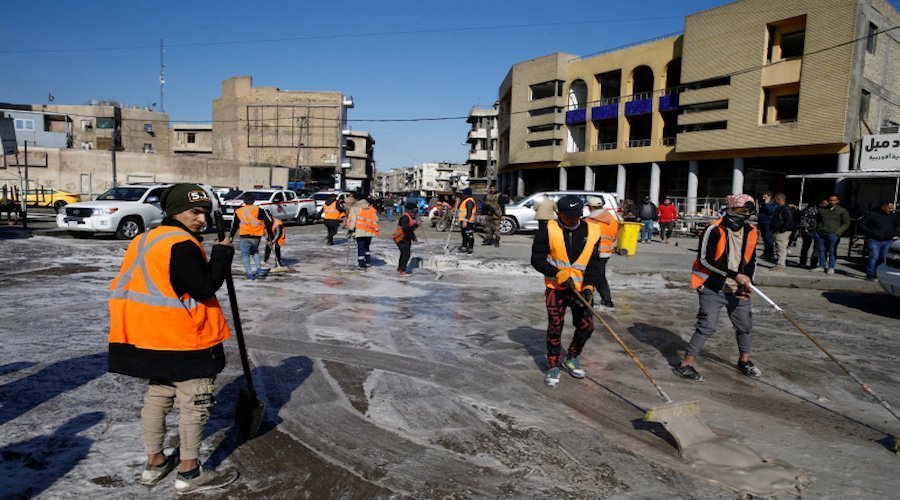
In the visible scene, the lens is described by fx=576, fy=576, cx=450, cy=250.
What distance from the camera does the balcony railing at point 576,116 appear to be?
1825 inches

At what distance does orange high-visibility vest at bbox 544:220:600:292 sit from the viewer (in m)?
5.10

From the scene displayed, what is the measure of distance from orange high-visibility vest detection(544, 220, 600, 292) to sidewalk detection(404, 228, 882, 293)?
7688 mm

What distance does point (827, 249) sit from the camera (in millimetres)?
12625

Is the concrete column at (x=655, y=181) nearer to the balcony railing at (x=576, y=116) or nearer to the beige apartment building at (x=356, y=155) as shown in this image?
the balcony railing at (x=576, y=116)

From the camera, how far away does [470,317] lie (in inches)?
322

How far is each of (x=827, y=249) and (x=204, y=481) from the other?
44.3 ft

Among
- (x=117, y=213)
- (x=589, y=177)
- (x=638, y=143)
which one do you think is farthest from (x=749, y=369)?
(x=589, y=177)

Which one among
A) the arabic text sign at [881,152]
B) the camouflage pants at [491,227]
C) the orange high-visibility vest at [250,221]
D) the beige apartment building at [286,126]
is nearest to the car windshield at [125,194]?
the orange high-visibility vest at [250,221]

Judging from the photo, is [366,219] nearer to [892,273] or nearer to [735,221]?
[735,221]

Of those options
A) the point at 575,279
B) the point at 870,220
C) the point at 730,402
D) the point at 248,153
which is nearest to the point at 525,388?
the point at 575,279

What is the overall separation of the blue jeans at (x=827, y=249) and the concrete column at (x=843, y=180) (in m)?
20.6

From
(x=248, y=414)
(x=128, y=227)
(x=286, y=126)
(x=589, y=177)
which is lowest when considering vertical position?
(x=248, y=414)

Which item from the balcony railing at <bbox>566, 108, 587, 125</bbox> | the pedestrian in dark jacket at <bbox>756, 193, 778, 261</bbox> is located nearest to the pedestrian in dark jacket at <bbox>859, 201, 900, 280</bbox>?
the pedestrian in dark jacket at <bbox>756, 193, 778, 261</bbox>

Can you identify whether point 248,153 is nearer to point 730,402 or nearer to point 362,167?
point 362,167
